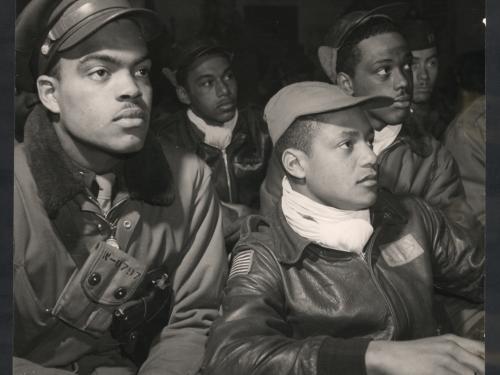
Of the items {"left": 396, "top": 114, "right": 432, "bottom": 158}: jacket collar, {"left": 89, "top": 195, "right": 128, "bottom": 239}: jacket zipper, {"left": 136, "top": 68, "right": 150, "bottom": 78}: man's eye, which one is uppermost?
{"left": 136, "top": 68, "right": 150, "bottom": 78}: man's eye

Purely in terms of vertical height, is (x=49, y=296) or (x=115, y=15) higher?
(x=115, y=15)

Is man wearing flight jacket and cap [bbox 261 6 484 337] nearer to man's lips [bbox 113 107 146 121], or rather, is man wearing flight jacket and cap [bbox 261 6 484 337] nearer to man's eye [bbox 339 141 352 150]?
man's eye [bbox 339 141 352 150]

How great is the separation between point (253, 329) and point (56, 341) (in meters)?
0.60

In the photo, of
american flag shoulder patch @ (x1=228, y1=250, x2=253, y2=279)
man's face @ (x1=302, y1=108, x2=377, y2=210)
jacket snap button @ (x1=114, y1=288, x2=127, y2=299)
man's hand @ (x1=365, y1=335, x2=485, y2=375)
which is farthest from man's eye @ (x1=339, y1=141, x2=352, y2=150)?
jacket snap button @ (x1=114, y1=288, x2=127, y2=299)

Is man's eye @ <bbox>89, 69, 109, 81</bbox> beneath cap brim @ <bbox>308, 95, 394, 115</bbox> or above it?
above

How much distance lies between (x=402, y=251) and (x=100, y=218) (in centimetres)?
92

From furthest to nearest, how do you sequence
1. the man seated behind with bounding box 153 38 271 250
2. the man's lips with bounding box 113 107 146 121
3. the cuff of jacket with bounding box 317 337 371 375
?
the man seated behind with bounding box 153 38 271 250 → the man's lips with bounding box 113 107 146 121 → the cuff of jacket with bounding box 317 337 371 375

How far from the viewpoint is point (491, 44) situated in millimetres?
3082

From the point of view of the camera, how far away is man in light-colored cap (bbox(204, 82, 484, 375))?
2811 millimetres

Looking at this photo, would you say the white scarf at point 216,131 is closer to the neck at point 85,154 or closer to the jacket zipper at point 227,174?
the jacket zipper at point 227,174

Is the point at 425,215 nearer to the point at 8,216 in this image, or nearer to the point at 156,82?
the point at 156,82

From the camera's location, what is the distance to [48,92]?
9.43 feet

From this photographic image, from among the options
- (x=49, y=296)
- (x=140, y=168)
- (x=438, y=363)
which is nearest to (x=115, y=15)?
(x=140, y=168)

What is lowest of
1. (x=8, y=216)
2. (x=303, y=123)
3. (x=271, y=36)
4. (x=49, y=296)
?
(x=49, y=296)
